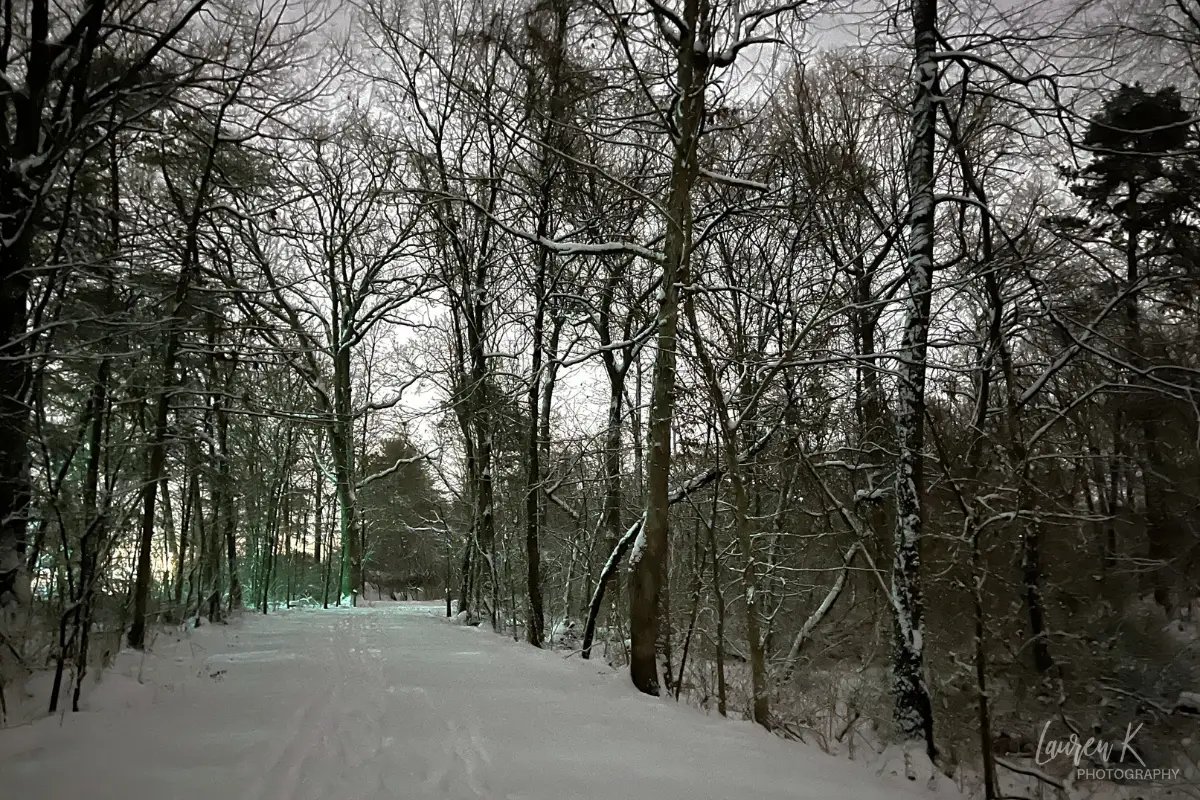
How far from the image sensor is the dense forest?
6027mm

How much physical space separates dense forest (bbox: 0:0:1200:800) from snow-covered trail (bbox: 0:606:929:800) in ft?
3.34

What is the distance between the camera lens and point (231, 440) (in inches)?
614

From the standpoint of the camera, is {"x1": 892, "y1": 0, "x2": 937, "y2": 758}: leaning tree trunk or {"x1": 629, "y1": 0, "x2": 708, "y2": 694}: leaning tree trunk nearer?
{"x1": 892, "y1": 0, "x2": 937, "y2": 758}: leaning tree trunk

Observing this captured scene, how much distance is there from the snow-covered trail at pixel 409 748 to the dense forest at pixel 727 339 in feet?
3.34

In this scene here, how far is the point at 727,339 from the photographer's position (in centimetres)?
765

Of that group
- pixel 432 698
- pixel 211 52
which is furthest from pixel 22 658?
pixel 211 52

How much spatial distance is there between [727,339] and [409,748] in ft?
17.7

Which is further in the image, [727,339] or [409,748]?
[727,339]

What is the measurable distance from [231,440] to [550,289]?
32.2 feet

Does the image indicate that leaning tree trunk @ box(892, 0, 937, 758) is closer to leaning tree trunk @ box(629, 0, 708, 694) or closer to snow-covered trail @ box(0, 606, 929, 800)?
snow-covered trail @ box(0, 606, 929, 800)

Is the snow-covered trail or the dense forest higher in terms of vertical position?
the dense forest

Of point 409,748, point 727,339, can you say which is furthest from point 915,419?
Answer: point 409,748

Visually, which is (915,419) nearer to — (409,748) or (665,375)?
(665,375)

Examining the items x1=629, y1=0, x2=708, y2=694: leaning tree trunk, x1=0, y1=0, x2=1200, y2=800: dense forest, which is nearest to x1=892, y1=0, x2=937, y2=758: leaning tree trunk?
x1=0, y1=0, x2=1200, y2=800: dense forest
